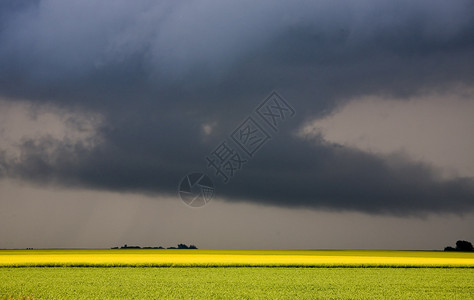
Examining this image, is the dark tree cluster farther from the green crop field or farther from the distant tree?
the green crop field

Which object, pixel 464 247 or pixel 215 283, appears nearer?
pixel 215 283

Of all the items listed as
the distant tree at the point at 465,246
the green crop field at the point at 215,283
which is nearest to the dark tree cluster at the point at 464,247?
the distant tree at the point at 465,246

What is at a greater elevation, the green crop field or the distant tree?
the distant tree

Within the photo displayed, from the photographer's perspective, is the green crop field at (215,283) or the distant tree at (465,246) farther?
the distant tree at (465,246)

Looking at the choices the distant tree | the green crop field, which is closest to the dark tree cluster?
the distant tree

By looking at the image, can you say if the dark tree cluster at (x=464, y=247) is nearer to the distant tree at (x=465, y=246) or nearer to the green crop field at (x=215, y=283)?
the distant tree at (x=465, y=246)

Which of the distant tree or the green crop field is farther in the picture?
the distant tree

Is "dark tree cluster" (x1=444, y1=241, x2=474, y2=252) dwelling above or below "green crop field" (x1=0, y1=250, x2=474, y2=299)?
above

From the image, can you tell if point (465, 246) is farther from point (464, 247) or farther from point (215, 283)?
point (215, 283)

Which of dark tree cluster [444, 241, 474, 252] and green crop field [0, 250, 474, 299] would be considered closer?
green crop field [0, 250, 474, 299]

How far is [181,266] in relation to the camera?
1715 inches

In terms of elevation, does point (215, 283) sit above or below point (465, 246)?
below

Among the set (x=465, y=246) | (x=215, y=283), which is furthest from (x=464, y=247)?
(x=215, y=283)

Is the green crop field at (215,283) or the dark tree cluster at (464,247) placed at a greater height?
the dark tree cluster at (464,247)
